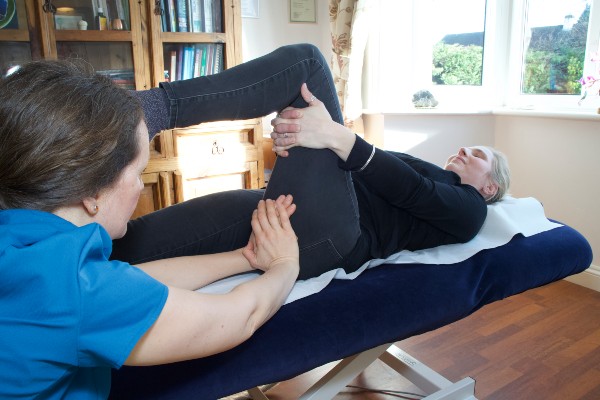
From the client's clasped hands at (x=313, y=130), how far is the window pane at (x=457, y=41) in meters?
2.14

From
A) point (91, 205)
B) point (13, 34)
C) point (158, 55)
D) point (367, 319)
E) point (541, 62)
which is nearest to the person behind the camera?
point (91, 205)

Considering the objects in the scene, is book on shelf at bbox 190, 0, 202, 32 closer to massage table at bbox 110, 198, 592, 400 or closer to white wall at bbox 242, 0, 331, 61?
white wall at bbox 242, 0, 331, 61

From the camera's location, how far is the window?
2.77 m

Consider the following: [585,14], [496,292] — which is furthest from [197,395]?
[585,14]

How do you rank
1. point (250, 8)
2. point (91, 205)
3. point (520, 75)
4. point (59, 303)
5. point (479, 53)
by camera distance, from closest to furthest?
1. point (59, 303)
2. point (91, 205)
3. point (520, 75)
4. point (479, 53)
5. point (250, 8)

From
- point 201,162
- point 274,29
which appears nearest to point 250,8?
point 274,29

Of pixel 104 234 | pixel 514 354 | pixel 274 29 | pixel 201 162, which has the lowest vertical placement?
pixel 514 354

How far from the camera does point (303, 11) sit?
3.42 metres

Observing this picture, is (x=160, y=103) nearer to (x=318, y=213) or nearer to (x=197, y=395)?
(x=318, y=213)

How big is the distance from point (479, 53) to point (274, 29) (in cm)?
132

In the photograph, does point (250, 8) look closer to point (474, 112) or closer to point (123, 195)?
point (474, 112)

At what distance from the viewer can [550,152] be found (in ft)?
8.72

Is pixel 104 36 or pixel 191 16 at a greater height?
pixel 191 16

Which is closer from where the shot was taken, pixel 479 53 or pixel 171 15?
pixel 171 15
